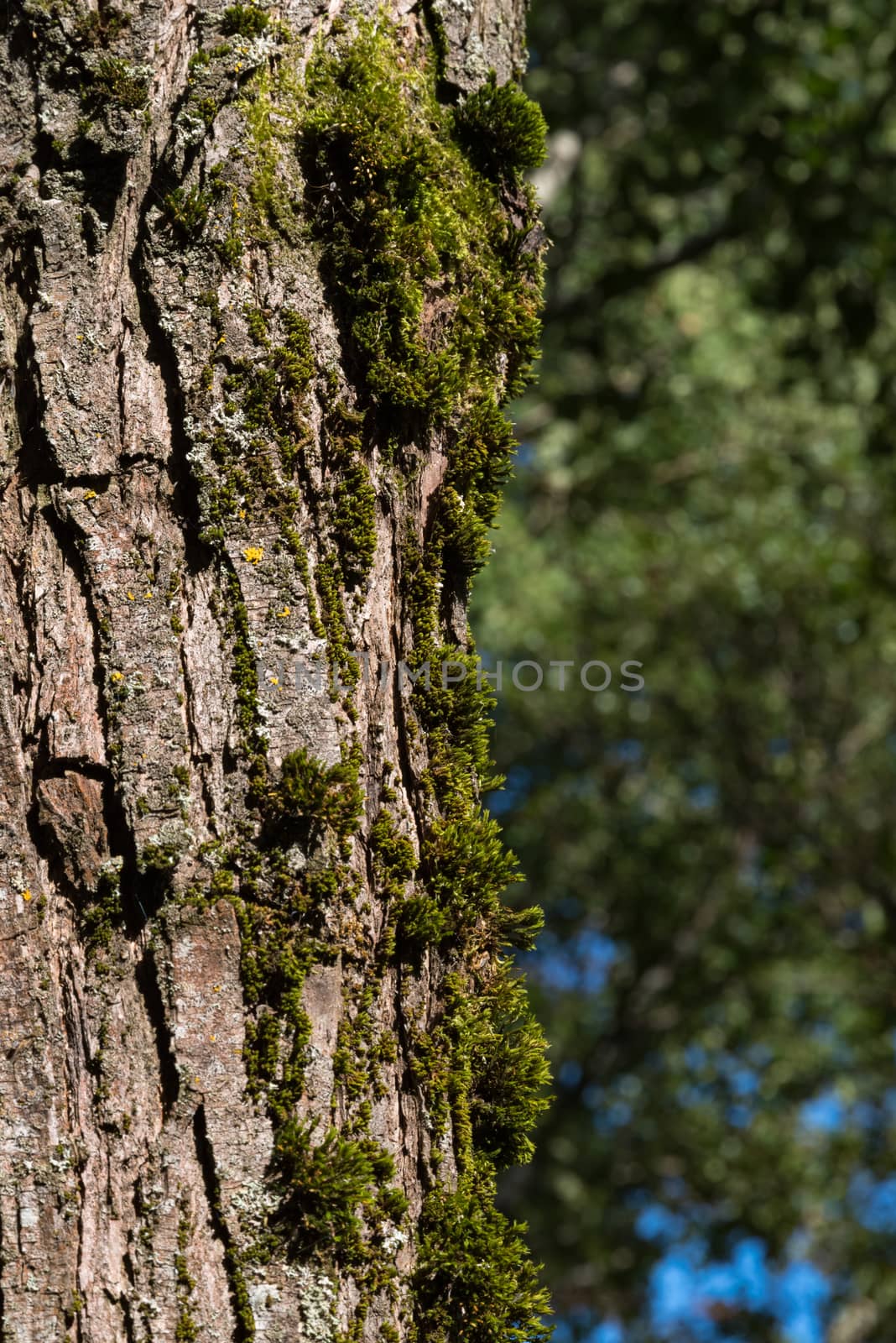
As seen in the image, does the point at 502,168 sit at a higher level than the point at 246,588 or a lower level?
higher

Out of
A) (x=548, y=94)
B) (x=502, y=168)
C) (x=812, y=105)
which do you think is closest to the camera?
(x=502, y=168)

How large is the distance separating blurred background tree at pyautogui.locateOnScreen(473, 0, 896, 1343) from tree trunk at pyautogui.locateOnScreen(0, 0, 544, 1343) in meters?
6.72

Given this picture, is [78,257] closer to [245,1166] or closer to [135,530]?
[135,530]

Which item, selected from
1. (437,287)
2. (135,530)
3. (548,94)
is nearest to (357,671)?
(135,530)

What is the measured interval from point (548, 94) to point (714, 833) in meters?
5.82

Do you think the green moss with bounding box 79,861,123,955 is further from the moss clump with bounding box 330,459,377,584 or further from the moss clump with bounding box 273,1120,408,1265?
the moss clump with bounding box 330,459,377,584

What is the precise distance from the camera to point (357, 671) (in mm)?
1502

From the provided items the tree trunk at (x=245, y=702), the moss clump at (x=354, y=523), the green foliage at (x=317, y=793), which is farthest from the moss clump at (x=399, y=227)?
the green foliage at (x=317, y=793)

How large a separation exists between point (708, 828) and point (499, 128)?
845 centimetres

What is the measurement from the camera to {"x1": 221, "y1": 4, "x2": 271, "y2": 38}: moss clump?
1573mm

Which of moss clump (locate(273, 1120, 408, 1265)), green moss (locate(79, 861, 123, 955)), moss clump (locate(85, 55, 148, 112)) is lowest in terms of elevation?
moss clump (locate(273, 1120, 408, 1265))

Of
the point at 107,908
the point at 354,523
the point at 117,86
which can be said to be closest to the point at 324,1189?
the point at 107,908

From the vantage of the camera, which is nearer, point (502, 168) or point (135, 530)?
point (135, 530)

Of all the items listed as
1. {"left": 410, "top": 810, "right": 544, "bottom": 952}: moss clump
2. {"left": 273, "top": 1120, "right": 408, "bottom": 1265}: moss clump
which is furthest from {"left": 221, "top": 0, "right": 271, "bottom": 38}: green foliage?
{"left": 273, "top": 1120, "right": 408, "bottom": 1265}: moss clump
